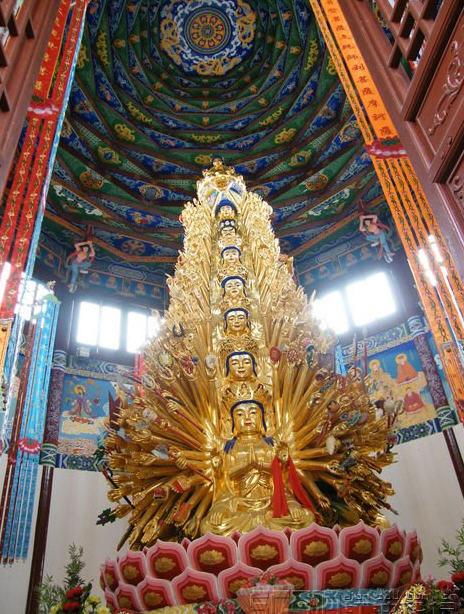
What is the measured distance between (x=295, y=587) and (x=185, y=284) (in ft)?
11.1

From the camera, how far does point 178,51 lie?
9859 millimetres

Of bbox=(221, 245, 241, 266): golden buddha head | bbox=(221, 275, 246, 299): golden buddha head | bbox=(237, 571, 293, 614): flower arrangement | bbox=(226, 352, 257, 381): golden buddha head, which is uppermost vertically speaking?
bbox=(221, 245, 241, 266): golden buddha head

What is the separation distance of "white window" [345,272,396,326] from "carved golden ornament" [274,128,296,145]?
9.79 ft

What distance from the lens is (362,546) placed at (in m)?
3.52

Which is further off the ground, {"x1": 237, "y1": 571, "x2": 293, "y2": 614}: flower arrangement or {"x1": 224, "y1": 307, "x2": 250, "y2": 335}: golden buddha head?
{"x1": 224, "y1": 307, "x2": 250, "y2": 335}: golden buddha head

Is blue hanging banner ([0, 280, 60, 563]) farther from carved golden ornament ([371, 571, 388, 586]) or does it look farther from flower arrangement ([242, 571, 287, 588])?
carved golden ornament ([371, 571, 388, 586])

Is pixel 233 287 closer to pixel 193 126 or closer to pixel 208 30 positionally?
pixel 193 126

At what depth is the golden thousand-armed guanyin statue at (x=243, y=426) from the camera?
4.13m

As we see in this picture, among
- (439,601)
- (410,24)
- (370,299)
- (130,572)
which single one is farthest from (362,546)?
(370,299)

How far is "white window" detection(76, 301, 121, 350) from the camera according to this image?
29.1ft

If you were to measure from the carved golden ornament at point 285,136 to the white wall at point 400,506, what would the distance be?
5798mm

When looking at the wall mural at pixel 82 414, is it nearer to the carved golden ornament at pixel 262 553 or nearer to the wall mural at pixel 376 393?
the wall mural at pixel 376 393

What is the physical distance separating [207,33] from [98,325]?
588 cm

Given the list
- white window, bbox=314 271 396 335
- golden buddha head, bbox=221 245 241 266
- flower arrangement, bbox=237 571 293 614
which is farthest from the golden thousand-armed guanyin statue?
white window, bbox=314 271 396 335
